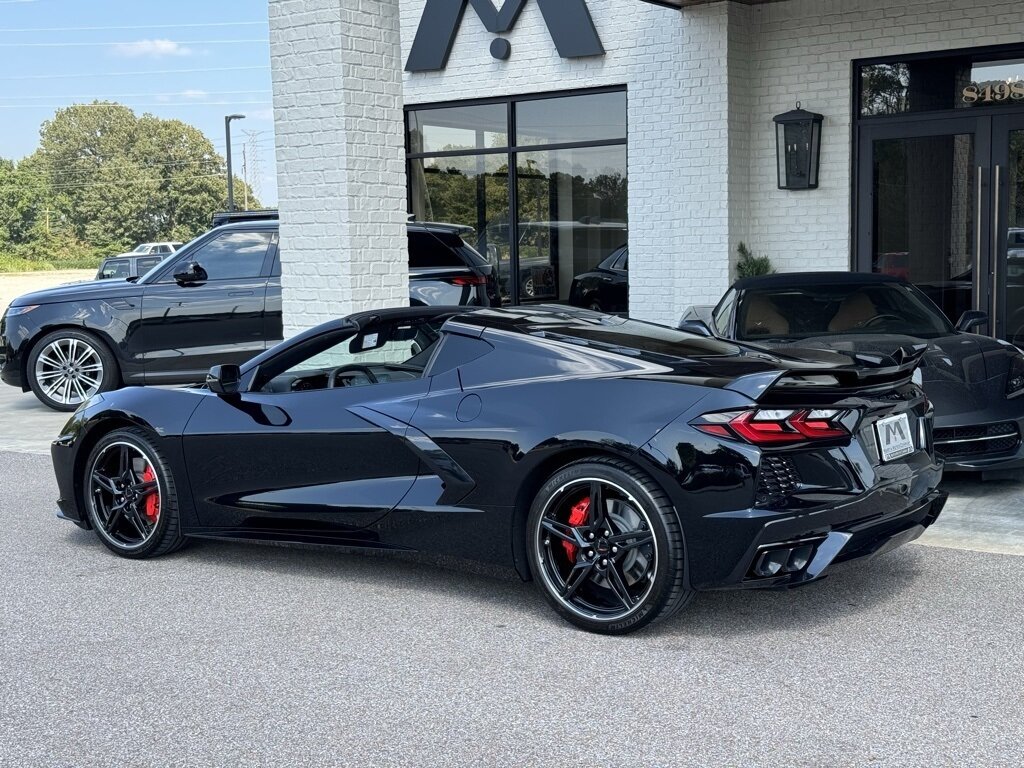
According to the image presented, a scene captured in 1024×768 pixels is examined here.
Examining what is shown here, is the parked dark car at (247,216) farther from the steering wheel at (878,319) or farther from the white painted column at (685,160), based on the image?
the steering wheel at (878,319)

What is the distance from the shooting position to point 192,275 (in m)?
12.0

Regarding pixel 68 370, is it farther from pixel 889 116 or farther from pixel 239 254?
pixel 889 116

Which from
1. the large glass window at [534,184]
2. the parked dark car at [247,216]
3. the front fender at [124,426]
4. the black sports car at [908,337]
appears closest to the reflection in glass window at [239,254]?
the parked dark car at [247,216]

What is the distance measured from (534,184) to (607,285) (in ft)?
5.49

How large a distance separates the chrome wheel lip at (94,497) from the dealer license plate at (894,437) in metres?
3.37

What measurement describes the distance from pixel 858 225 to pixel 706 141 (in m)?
1.90

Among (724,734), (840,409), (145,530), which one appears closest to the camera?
(724,734)

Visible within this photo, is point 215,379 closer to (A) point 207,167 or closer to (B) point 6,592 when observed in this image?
(B) point 6,592

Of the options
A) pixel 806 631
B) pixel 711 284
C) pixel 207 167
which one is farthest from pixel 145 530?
pixel 207 167

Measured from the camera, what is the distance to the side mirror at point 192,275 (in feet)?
39.5

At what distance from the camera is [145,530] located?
6164mm

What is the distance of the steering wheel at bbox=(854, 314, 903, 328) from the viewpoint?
835 centimetres

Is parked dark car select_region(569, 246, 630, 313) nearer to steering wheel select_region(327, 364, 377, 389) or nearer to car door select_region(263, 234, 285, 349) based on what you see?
car door select_region(263, 234, 285, 349)

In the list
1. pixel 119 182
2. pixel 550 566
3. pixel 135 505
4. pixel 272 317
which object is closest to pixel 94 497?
pixel 135 505
